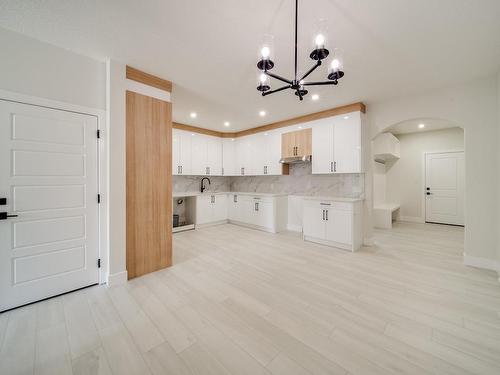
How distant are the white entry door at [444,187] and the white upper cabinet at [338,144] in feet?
13.2

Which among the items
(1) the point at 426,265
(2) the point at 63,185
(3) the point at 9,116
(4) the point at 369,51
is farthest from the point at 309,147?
(3) the point at 9,116

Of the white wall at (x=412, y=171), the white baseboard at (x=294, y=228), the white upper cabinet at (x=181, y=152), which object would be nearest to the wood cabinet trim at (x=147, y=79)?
the white upper cabinet at (x=181, y=152)

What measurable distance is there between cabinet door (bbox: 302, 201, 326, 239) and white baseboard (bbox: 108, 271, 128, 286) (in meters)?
3.29

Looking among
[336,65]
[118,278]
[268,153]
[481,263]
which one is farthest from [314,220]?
[118,278]

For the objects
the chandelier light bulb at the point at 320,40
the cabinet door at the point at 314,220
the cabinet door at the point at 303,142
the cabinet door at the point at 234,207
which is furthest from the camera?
the cabinet door at the point at 234,207

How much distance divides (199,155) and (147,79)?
3.06m

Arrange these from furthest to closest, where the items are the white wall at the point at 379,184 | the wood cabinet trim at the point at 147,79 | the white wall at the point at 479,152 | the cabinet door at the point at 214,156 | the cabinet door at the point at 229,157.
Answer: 1. the cabinet door at the point at 229,157
2. the white wall at the point at 379,184
3. the cabinet door at the point at 214,156
4. the white wall at the point at 479,152
5. the wood cabinet trim at the point at 147,79

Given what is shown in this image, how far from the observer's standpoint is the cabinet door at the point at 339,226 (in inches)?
148

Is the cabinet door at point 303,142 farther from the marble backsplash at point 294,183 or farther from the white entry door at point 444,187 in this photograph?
the white entry door at point 444,187

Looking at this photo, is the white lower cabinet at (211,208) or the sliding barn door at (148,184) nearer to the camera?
the sliding barn door at (148,184)

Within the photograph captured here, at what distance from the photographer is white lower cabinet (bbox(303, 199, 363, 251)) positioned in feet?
12.3

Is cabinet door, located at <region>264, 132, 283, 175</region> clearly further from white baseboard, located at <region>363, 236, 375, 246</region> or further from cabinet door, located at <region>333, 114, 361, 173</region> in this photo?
white baseboard, located at <region>363, 236, 375, 246</region>

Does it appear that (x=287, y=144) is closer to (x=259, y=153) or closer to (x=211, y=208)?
(x=259, y=153)

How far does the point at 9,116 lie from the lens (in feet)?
6.60
